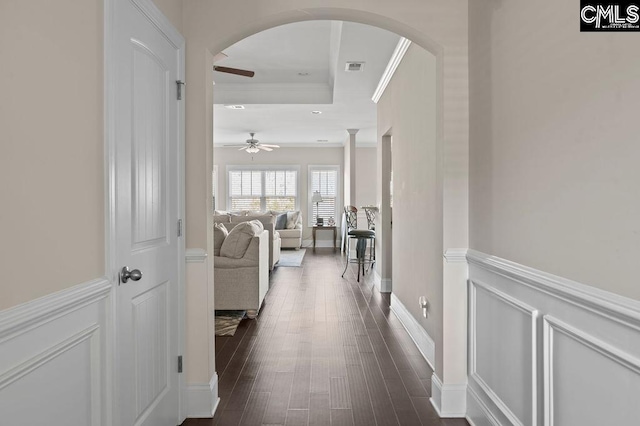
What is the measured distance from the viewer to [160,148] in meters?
2.24

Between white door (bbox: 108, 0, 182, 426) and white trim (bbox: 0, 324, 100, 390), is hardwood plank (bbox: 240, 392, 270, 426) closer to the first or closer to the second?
white door (bbox: 108, 0, 182, 426)

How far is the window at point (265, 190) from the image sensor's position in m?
11.8

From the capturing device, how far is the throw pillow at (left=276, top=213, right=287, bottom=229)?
1105 centimetres

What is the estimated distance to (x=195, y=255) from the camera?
2.59m

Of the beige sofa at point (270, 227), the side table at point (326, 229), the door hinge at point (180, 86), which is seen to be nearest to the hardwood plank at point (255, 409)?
the door hinge at point (180, 86)

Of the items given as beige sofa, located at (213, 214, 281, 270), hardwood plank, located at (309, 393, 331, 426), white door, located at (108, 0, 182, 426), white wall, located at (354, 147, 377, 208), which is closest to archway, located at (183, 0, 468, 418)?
white door, located at (108, 0, 182, 426)

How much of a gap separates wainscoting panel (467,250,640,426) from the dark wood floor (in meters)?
0.53

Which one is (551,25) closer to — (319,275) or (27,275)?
(27,275)

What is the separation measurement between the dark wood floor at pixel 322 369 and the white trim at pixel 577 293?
42.3 inches

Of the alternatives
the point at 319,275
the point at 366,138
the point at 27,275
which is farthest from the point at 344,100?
the point at 27,275

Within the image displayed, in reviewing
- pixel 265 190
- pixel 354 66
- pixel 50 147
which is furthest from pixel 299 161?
pixel 50 147

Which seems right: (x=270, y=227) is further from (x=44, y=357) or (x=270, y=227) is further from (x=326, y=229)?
(x=44, y=357)

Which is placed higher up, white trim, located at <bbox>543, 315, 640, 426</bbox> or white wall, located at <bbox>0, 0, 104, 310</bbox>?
white wall, located at <bbox>0, 0, 104, 310</bbox>

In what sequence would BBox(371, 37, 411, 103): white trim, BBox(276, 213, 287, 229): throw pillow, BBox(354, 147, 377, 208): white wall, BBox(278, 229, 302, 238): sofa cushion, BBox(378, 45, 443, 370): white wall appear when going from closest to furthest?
BBox(378, 45, 443, 370): white wall < BBox(371, 37, 411, 103): white trim < BBox(278, 229, 302, 238): sofa cushion < BBox(276, 213, 287, 229): throw pillow < BBox(354, 147, 377, 208): white wall
